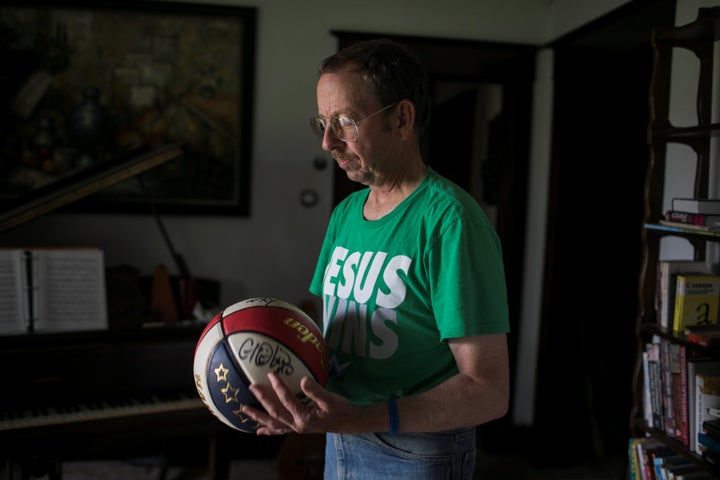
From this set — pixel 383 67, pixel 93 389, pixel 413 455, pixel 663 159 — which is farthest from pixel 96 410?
pixel 663 159

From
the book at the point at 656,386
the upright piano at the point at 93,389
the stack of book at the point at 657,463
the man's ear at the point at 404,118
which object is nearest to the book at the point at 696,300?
the book at the point at 656,386

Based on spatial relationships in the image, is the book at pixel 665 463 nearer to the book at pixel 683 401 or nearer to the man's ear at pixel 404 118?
the book at pixel 683 401

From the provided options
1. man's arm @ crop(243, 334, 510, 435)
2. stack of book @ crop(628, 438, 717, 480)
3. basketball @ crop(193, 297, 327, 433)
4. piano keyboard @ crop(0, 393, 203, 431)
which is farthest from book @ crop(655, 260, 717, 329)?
piano keyboard @ crop(0, 393, 203, 431)

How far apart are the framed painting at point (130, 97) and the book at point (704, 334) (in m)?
2.29

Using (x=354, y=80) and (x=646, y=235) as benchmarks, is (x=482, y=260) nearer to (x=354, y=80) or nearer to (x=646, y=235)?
(x=354, y=80)

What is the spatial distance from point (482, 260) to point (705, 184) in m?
1.61

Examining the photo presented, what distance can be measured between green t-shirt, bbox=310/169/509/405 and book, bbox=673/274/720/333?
132cm

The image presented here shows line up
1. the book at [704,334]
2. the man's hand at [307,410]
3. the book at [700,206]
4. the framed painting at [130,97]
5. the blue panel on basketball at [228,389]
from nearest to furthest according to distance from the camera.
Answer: the man's hand at [307,410] < the blue panel on basketball at [228,389] < the book at [704,334] < the book at [700,206] < the framed painting at [130,97]

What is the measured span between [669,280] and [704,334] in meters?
0.26

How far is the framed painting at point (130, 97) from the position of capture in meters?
3.19

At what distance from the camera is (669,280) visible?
7.20 ft

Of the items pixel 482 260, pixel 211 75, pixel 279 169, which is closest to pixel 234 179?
pixel 279 169

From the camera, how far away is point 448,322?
105cm
